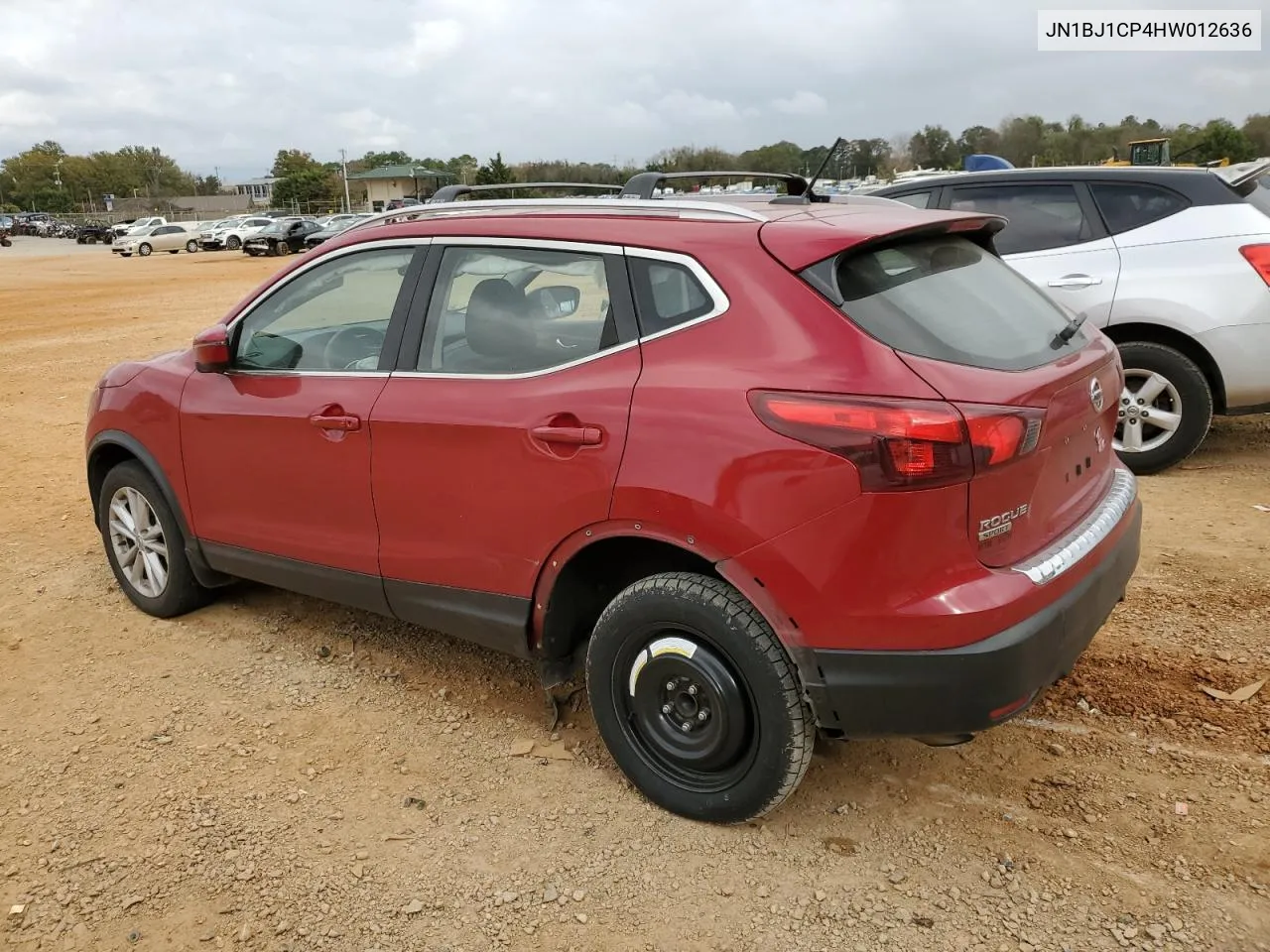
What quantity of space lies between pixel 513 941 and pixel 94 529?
14.6 ft

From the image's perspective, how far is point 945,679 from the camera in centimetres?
252

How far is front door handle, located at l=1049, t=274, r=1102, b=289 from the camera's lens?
20.1ft

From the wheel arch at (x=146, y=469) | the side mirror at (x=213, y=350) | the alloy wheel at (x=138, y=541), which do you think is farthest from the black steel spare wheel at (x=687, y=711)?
the alloy wheel at (x=138, y=541)

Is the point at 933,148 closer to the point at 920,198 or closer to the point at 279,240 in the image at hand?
the point at 279,240

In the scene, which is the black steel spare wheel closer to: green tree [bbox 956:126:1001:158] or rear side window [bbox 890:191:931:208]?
rear side window [bbox 890:191:931:208]

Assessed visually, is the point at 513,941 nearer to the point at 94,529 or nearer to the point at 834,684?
the point at 834,684

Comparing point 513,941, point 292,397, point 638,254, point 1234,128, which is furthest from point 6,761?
point 1234,128

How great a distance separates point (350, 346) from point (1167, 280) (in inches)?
184

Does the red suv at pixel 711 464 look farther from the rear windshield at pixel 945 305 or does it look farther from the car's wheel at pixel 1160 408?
the car's wheel at pixel 1160 408

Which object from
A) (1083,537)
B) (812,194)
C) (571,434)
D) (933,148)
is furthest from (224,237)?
(1083,537)

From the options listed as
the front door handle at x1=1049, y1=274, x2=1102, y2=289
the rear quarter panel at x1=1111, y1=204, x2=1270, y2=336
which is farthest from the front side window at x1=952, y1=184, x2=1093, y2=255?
the rear quarter panel at x1=1111, y1=204, x2=1270, y2=336

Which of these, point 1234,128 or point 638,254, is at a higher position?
point 1234,128

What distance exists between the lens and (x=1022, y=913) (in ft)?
8.56

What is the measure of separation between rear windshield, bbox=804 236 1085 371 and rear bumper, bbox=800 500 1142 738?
71cm
